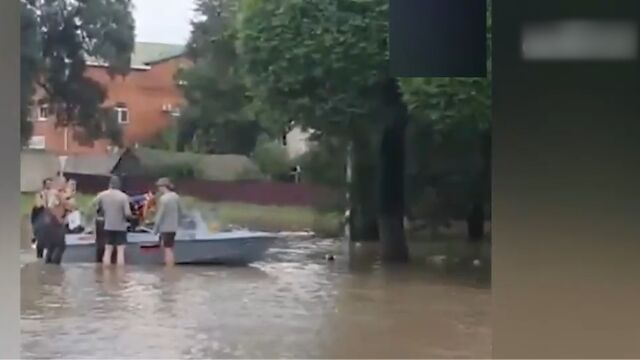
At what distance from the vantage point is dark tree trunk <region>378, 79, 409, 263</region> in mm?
3590

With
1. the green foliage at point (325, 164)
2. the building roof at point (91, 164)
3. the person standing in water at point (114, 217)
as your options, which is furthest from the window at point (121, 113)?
the green foliage at point (325, 164)

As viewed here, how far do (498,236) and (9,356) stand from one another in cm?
90

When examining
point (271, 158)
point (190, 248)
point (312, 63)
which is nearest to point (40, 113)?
point (190, 248)

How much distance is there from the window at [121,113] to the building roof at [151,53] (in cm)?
17

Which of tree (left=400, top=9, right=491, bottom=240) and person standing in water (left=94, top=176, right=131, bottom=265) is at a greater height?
tree (left=400, top=9, right=491, bottom=240)

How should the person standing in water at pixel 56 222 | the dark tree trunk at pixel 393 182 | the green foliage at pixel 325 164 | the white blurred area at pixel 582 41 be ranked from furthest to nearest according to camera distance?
the green foliage at pixel 325 164
the dark tree trunk at pixel 393 182
the person standing in water at pixel 56 222
the white blurred area at pixel 582 41

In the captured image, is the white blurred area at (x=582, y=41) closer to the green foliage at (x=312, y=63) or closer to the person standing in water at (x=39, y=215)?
A: the green foliage at (x=312, y=63)

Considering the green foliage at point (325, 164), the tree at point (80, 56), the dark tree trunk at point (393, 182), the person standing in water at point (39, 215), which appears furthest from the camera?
the tree at point (80, 56)

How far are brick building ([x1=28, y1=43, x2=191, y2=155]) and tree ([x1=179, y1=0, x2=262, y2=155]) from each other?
0.20 ft

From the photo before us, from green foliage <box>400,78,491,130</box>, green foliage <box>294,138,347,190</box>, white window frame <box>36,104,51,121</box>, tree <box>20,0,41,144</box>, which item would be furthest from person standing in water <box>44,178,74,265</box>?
green foliage <box>400,78,491,130</box>

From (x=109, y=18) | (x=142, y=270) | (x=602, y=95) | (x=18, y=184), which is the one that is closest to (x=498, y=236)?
(x=602, y=95)

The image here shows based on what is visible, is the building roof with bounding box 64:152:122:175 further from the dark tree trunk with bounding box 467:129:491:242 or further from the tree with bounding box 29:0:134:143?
the dark tree trunk with bounding box 467:129:491:242

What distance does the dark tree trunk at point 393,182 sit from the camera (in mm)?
3590

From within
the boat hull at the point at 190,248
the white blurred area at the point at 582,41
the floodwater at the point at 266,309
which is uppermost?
the white blurred area at the point at 582,41
